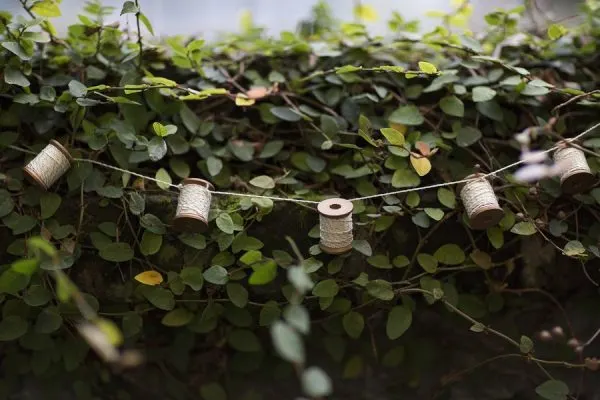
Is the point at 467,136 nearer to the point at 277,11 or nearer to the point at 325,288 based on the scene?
the point at 325,288

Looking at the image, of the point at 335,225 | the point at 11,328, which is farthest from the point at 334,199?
the point at 11,328

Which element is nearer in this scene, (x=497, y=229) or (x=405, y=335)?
(x=497, y=229)

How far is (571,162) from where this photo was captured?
1.14m

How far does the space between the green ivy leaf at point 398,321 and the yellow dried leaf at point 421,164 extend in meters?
0.27

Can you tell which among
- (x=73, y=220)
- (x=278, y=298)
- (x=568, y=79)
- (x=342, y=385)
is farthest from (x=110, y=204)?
(x=568, y=79)

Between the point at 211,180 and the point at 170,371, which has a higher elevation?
the point at 211,180

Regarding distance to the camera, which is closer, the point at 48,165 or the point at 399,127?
the point at 48,165

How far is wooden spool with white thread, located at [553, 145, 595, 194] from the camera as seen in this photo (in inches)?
44.7

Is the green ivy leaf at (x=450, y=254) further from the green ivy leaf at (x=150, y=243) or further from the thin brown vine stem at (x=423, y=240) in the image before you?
the green ivy leaf at (x=150, y=243)

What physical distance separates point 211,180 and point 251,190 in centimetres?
9

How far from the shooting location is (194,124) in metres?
1.27

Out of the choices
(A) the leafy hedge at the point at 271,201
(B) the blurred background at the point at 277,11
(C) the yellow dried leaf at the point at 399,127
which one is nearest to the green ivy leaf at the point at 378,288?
(A) the leafy hedge at the point at 271,201

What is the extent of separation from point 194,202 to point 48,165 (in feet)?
0.95

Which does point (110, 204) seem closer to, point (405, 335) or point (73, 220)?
point (73, 220)
